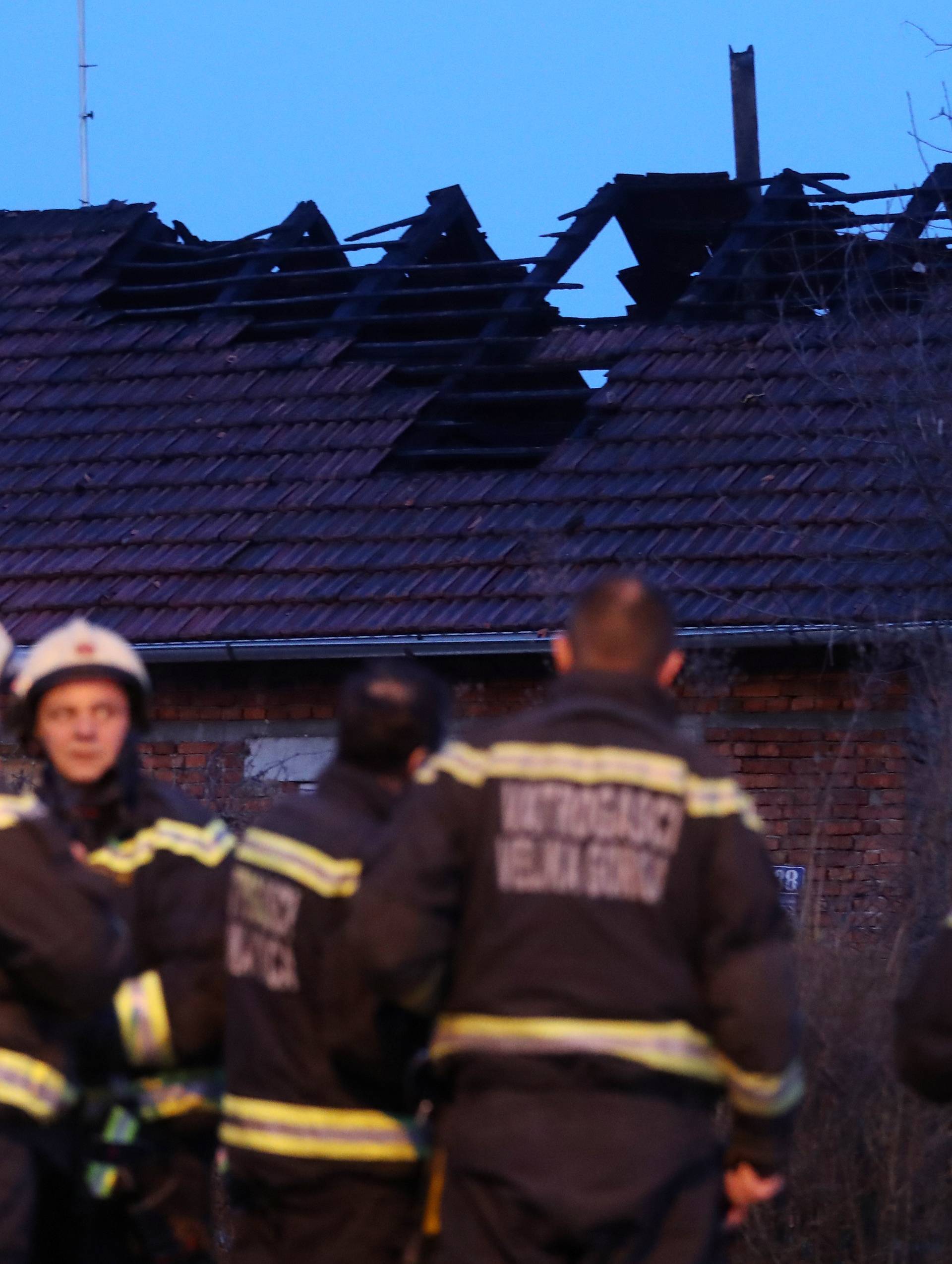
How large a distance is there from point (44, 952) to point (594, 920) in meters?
0.95

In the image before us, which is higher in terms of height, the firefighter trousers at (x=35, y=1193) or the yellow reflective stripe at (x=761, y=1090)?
the yellow reflective stripe at (x=761, y=1090)

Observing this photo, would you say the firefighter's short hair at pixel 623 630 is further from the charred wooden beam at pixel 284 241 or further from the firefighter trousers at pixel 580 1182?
the charred wooden beam at pixel 284 241

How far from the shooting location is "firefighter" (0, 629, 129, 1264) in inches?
137

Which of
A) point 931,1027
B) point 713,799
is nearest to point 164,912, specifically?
point 713,799

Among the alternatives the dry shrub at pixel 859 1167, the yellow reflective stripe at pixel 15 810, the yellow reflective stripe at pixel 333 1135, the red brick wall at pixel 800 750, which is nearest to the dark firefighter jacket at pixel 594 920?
the yellow reflective stripe at pixel 333 1135

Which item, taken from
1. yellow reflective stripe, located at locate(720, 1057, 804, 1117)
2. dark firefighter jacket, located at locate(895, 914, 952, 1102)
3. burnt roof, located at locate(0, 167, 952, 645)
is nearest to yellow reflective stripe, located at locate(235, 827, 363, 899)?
yellow reflective stripe, located at locate(720, 1057, 804, 1117)

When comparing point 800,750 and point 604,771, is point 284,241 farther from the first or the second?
point 604,771

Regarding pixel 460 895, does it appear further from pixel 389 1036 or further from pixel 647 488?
pixel 647 488

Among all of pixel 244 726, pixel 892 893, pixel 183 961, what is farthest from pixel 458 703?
pixel 183 961

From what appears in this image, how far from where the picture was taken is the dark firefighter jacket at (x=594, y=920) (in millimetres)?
3461

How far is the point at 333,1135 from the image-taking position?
3.89 meters

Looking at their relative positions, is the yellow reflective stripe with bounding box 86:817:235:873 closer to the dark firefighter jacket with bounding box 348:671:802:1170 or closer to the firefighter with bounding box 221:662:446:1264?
the firefighter with bounding box 221:662:446:1264

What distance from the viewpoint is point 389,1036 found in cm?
385

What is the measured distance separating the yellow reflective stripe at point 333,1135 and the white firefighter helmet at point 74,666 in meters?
0.94
